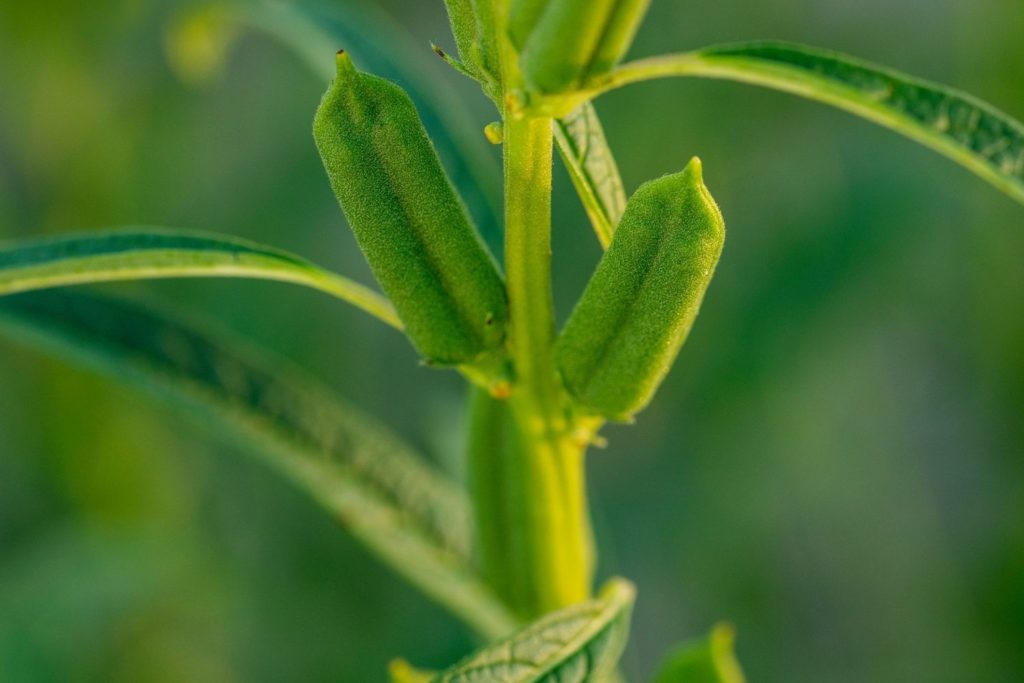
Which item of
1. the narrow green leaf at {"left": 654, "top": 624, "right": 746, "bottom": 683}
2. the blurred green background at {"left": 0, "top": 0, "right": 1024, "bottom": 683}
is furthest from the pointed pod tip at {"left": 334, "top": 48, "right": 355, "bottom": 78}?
the blurred green background at {"left": 0, "top": 0, "right": 1024, "bottom": 683}

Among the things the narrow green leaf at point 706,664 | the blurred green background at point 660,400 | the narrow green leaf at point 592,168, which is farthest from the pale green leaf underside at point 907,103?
the blurred green background at point 660,400

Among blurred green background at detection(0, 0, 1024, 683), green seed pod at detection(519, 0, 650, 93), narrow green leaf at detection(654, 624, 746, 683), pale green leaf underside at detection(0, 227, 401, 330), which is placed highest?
blurred green background at detection(0, 0, 1024, 683)

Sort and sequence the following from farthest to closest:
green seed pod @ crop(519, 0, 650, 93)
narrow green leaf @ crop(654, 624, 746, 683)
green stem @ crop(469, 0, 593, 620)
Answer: narrow green leaf @ crop(654, 624, 746, 683)
green stem @ crop(469, 0, 593, 620)
green seed pod @ crop(519, 0, 650, 93)

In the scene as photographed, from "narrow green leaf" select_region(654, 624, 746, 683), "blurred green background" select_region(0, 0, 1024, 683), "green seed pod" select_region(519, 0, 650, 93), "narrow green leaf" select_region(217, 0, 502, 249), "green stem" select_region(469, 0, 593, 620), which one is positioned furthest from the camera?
"blurred green background" select_region(0, 0, 1024, 683)

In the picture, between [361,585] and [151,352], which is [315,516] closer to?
[361,585]

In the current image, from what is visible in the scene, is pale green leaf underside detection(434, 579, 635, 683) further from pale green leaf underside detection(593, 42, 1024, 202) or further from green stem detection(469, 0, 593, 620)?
pale green leaf underside detection(593, 42, 1024, 202)

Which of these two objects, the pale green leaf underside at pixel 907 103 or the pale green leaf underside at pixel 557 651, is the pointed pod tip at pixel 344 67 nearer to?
the pale green leaf underside at pixel 907 103
